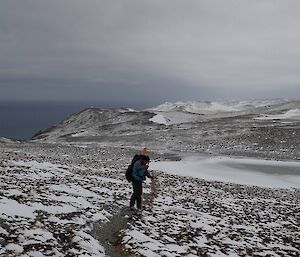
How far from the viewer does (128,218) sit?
22000 mm

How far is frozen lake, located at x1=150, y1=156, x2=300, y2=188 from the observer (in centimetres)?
4484

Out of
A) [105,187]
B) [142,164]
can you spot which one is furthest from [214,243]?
[105,187]

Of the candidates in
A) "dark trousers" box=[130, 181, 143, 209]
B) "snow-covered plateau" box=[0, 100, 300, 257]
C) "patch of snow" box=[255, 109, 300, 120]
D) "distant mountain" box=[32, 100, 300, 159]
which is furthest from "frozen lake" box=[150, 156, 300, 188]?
"patch of snow" box=[255, 109, 300, 120]

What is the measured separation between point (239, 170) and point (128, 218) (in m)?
29.9

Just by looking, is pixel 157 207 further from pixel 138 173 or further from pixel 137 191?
pixel 138 173

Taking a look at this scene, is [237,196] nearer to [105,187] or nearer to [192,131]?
[105,187]

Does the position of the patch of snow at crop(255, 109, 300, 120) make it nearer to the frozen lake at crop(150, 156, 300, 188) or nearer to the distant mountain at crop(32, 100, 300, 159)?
the distant mountain at crop(32, 100, 300, 159)

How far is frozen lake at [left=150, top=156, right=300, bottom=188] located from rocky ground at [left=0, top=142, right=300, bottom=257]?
27.3ft

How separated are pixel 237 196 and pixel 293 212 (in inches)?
196

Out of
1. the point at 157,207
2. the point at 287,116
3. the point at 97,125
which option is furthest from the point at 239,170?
the point at 97,125

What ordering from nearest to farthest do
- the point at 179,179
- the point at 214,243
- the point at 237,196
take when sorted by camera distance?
the point at 214,243
the point at 237,196
the point at 179,179

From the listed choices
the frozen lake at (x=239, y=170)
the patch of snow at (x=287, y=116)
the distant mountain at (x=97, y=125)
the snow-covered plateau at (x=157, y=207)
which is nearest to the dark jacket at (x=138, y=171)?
the snow-covered plateau at (x=157, y=207)

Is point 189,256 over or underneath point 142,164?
underneath

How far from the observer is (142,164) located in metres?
23.4
